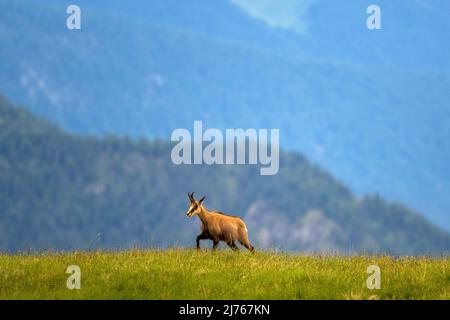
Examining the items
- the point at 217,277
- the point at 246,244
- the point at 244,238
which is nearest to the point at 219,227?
the point at 244,238

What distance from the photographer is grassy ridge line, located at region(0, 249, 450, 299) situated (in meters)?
18.3

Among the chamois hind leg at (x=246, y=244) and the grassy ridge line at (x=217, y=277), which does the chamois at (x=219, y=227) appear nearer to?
the chamois hind leg at (x=246, y=244)

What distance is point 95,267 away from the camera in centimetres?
2053

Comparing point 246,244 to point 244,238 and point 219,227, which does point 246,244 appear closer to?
point 244,238

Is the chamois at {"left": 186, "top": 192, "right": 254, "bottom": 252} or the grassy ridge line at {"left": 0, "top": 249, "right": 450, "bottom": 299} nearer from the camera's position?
the grassy ridge line at {"left": 0, "top": 249, "right": 450, "bottom": 299}

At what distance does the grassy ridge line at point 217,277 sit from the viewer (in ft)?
60.0

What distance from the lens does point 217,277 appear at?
1945cm

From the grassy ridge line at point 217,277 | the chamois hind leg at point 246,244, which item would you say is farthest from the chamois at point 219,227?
the grassy ridge line at point 217,277

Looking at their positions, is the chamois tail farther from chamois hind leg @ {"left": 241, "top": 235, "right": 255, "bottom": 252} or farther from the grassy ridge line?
the grassy ridge line

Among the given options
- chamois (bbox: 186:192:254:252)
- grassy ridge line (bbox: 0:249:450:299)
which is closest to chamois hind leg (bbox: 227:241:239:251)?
chamois (bbox: 186:192:254:252)
